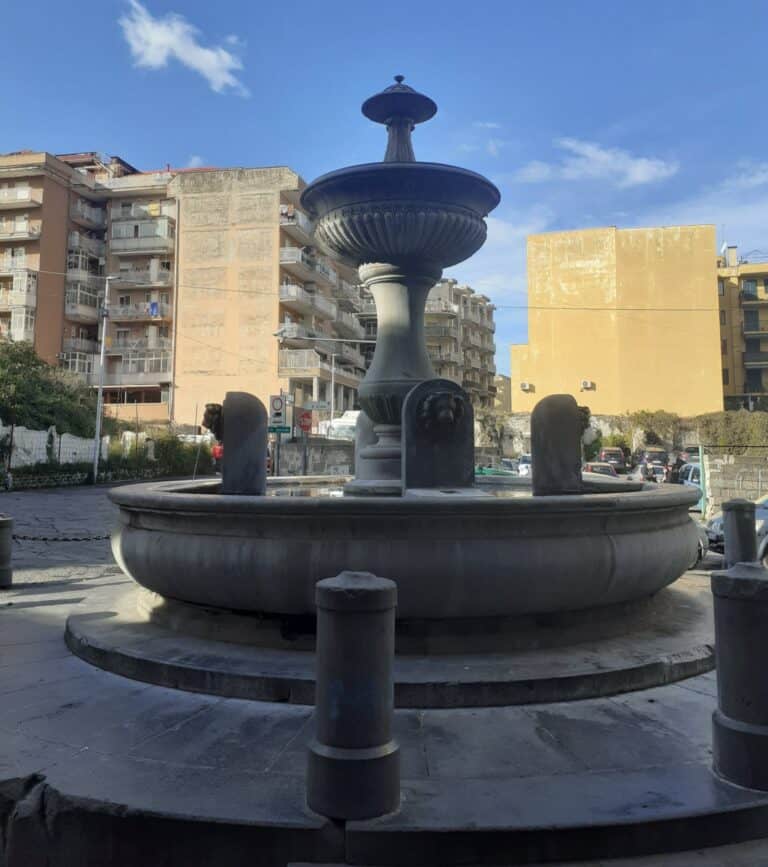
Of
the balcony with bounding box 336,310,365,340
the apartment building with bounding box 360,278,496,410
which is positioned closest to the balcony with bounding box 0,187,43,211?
the balcony with bounding box 336,310,365,340

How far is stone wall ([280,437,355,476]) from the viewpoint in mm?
32469

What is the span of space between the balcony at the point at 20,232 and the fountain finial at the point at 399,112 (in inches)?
1941

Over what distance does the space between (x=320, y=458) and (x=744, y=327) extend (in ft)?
165

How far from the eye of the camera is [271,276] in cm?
4866

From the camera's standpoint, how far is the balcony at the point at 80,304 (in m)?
51.5

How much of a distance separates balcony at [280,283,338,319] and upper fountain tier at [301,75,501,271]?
40.7 metres

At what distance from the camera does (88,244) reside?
53.4m

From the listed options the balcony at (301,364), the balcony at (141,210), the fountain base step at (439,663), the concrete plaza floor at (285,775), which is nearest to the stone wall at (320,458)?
the balcony at (301,364)

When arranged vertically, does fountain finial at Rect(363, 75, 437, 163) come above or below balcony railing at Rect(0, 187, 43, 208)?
below

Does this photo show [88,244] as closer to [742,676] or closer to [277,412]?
[277,412]

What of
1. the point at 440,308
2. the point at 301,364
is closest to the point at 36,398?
the point at 301,364

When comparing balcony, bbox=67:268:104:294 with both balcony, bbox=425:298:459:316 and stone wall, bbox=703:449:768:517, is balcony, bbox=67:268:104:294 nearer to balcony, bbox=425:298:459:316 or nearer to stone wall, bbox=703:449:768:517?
balcony, bbox=425:298:459:316

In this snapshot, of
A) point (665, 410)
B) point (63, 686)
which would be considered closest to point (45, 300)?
point (665, 410)

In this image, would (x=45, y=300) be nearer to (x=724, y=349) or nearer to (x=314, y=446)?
(x=314, y=446)
